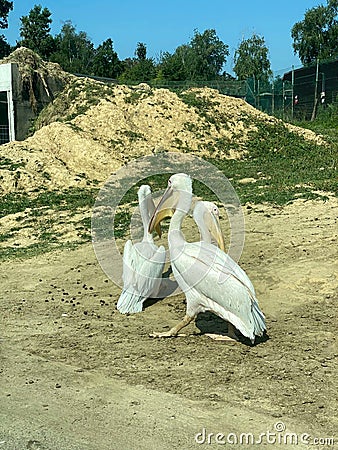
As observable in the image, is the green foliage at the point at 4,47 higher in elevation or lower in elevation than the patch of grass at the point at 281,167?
higher

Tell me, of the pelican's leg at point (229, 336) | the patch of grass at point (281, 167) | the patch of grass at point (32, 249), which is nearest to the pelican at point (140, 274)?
the pelican's leg at point (229, 336)

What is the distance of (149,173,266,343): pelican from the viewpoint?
4988 mm

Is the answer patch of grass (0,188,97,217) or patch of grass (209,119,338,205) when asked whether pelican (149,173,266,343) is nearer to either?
patch of grass (209,119,338,205)

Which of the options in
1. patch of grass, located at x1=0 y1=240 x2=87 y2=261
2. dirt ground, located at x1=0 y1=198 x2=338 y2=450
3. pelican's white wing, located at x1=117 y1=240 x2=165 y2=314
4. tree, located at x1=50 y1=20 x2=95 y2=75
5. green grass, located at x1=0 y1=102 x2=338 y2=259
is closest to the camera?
dirt ground, located at x1=0 y1=198 x2=338 y2=450

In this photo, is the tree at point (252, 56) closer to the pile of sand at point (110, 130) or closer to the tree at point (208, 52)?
the tree at point (208, 52)

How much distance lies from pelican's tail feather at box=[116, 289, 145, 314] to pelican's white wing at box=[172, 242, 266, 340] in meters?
0.93

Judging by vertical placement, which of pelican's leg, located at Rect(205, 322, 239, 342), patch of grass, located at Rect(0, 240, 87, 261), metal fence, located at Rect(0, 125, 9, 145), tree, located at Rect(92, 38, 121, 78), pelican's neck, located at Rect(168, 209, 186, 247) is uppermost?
tree, located at Rect(92, 38, 121, 78)

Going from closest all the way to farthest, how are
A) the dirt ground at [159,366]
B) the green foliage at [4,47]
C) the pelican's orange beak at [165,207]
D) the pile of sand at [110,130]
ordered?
the dirt ground at [159,366], the pelican's orange beak at [165,207], the pile of sand at [110,130], the green foliage at [4,47]

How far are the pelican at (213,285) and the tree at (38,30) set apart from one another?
47.7m

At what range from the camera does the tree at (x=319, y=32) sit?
53656mm

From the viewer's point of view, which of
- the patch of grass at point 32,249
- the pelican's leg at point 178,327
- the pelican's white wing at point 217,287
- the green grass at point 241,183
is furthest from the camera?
the green grass at point 241,183

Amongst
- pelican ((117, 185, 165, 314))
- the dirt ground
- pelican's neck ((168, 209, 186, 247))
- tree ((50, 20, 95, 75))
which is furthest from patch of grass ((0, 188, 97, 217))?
tree ((50, 20, 95, 75))

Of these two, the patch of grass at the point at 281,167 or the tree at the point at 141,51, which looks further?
the tree at the point at 141,51

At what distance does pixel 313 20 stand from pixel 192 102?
39054 millimetres
